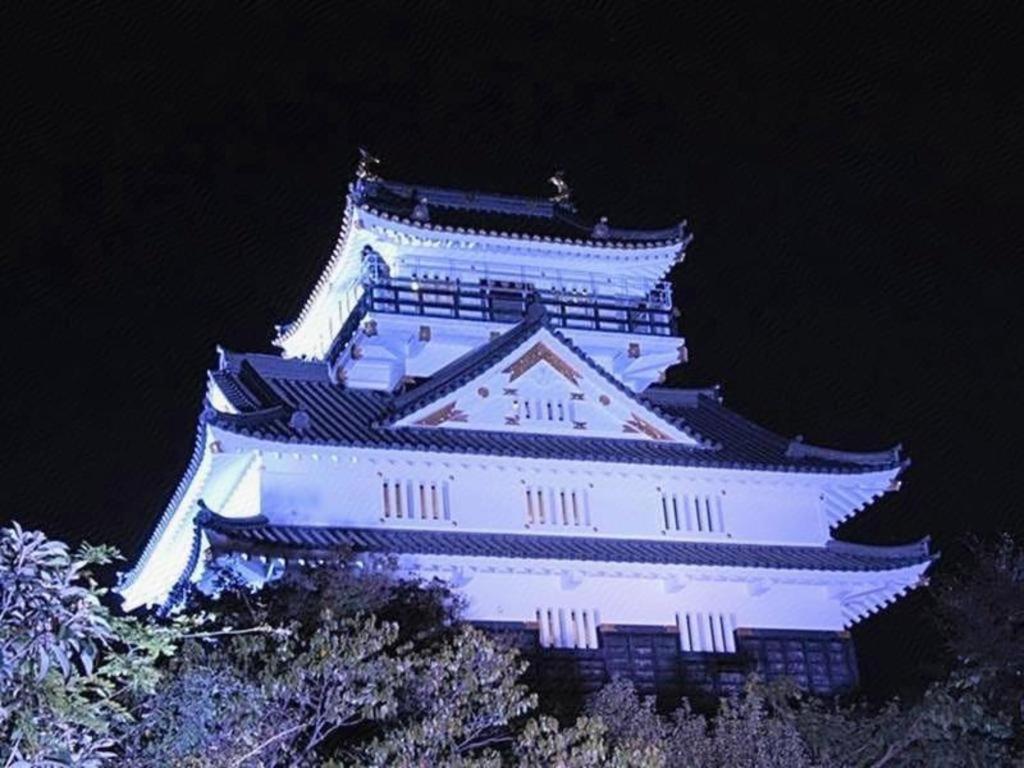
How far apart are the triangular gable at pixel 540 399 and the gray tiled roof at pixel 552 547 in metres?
2.50

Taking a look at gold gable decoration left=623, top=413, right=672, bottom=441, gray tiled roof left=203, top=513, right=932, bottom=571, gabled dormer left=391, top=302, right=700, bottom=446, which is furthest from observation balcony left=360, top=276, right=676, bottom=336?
gray tiled roof left=203, top=513, right=932, bottom=571

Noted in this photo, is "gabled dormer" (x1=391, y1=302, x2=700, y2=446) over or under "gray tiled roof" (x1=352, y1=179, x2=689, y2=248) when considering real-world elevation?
under

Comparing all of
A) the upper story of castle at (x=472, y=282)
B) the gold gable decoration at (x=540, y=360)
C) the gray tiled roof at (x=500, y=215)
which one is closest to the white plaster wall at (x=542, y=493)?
the gold gable decoration at (x=540, y=360)

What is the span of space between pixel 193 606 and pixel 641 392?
13.8 meters

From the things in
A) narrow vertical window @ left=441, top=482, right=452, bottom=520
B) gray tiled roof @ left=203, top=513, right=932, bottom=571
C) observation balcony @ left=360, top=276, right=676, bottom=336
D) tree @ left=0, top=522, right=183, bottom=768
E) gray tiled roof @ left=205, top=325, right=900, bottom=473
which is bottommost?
tree @ left=0, top=522, right=183, bottom=768

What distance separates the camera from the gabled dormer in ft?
106

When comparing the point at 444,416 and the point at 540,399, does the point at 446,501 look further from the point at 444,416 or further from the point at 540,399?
the point at 540,399

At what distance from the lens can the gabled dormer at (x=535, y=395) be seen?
1271 inches

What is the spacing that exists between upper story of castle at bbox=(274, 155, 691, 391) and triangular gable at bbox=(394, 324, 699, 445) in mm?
1876

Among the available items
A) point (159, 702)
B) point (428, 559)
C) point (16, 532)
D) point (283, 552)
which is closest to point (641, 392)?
point (428, 559)

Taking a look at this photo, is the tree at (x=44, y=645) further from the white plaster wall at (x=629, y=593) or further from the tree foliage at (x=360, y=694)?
the white plaster wall at (x=629, y=593)

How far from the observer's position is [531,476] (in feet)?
105

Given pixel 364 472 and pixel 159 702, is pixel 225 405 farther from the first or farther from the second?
pixel 159 702

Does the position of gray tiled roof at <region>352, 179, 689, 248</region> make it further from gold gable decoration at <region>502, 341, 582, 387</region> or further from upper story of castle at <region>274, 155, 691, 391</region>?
gold gable decoration at <region>502, 341, 582, 387</region>
